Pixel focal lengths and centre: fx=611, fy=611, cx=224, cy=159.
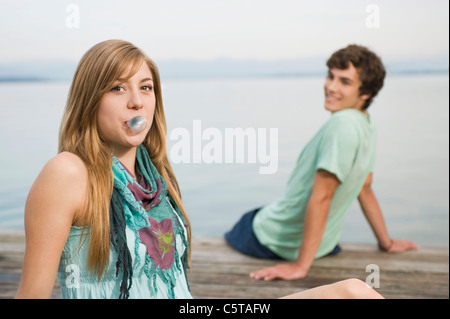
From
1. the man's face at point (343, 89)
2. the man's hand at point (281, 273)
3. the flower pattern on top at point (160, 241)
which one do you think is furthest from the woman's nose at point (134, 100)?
the man's face at point (343, 89)

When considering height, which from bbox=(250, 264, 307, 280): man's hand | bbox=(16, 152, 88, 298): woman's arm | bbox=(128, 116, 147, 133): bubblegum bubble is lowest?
bbox=(250, 264, 307, 280): man's hand

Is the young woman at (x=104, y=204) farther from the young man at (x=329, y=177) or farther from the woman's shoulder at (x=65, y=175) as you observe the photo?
the young man at (x=329, y=177)

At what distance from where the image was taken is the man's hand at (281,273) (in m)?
2.70

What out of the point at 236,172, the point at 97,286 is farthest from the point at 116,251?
the point at 236,172

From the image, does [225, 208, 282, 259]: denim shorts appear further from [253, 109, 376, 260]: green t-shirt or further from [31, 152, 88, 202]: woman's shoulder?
[31, 152, 88, 202]: woman's shoulder

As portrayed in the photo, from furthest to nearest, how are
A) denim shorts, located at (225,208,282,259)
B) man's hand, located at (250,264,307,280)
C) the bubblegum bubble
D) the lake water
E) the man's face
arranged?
the lake water
denim shorts, located at (225,208,282,259)
the man's face
man's hand, located at (250,264,307,280)
the bubblegum bubble

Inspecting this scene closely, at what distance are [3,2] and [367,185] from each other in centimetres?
194

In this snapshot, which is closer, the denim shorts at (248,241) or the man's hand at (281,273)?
the man's hand at (281,273)

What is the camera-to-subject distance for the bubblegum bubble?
4.22ft

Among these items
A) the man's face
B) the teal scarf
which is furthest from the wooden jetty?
the teal scarf

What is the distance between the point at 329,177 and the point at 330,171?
0.05 metres

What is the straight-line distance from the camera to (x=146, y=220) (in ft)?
4.45

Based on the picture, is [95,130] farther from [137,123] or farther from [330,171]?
[330,171]
